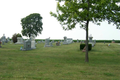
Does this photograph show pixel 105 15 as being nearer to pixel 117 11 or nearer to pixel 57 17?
pixel 117 11

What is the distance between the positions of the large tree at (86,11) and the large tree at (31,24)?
44.1 m

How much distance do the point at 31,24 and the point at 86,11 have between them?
4721 centimetres

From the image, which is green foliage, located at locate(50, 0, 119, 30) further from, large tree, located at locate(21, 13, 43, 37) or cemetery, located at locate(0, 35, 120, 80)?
large tree, located at locate(21, 13, 43, 37)

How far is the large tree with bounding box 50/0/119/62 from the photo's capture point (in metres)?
10.5

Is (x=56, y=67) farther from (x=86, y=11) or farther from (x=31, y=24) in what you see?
(x=31, y=24)

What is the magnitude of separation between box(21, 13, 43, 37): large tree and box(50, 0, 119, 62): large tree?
1737 inches

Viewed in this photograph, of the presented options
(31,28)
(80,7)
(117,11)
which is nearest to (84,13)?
(80,7)

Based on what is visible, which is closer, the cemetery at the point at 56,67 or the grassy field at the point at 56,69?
the grassy field at the point at 56,69

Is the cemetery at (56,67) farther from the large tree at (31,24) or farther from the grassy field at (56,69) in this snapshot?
the large tree at (31,24)

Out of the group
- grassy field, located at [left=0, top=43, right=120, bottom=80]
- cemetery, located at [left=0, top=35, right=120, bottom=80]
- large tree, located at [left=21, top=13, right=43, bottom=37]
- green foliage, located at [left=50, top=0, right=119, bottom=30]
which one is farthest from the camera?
large tree, located at [left=21, top=13, right=43, bottom=37]

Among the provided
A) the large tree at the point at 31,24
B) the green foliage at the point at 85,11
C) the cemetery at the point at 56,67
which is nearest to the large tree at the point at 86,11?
the green foliage at the point at 85,11

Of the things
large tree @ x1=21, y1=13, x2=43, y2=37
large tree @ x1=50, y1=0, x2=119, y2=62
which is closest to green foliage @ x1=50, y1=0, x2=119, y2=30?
large tree @ x1=50, y1=0, x2=119, y2=62

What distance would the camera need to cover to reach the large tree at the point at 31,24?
5428 cm

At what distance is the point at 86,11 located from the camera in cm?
1034
